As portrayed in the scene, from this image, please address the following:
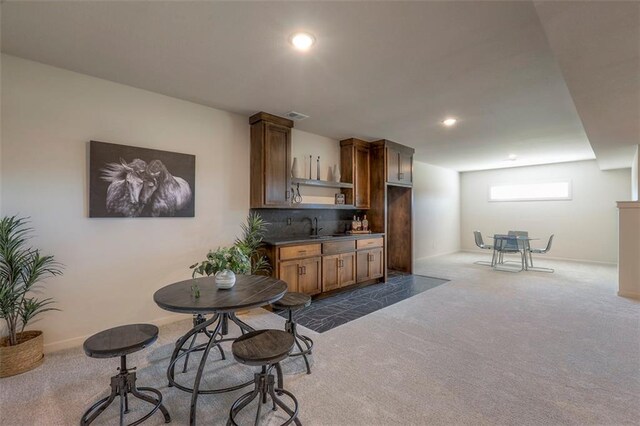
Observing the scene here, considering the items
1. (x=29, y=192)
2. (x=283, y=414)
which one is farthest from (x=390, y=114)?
(x=29, y=192)

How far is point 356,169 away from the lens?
536 centimetres

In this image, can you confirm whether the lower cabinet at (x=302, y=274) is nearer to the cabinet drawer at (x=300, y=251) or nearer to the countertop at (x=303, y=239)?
the cabinet drawer at (x=300, y=251)

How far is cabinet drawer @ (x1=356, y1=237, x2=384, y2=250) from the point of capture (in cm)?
503

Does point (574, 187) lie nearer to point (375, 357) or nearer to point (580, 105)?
point (580, 105)

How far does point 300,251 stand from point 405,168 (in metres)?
3.07

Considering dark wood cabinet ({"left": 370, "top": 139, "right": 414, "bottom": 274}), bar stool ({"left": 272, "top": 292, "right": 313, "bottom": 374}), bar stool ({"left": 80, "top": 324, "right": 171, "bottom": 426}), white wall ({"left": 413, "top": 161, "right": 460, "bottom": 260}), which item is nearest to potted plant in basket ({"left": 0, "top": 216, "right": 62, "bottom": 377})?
bar stool ({"left": 80, "top": 324, "right": 171, "bottom": 426})

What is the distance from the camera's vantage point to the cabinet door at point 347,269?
186 inches

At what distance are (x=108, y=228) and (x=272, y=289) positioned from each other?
2009 millimetres

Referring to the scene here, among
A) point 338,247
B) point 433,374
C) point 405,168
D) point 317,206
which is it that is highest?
point 405,168

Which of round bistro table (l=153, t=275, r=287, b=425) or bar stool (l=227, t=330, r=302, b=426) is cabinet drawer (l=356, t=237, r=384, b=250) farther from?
bar stool (l=227, t=330, r=302, b=426)

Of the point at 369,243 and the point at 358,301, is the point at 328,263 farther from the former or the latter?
the point at 369,243

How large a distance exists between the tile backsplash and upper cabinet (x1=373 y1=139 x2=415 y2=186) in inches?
35.7

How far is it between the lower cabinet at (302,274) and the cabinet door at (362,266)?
90 cm

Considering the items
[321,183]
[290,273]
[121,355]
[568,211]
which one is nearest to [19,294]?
[121,355]
